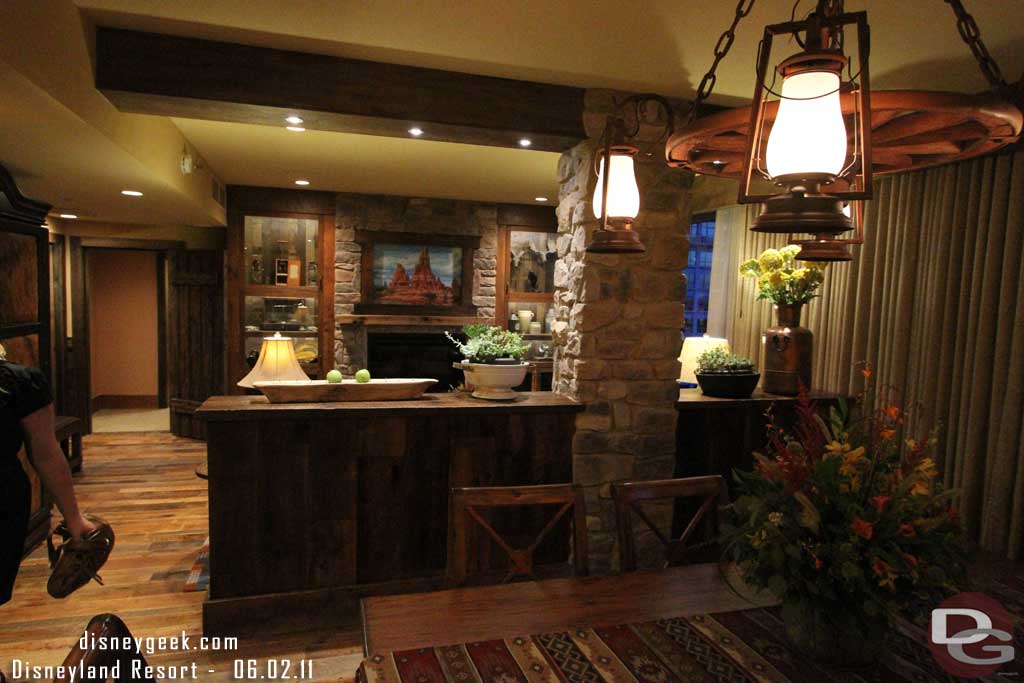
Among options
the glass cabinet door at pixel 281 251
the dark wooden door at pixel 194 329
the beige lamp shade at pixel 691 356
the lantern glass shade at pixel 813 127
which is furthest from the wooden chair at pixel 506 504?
the dark wooden door at pixel 194 329

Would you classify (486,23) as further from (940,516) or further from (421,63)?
(940,516)

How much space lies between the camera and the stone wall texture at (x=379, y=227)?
19.4 feet

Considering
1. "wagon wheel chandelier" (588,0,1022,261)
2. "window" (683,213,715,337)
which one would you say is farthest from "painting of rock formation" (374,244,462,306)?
"wagon wheel chandelier" (588,0,1022,261)

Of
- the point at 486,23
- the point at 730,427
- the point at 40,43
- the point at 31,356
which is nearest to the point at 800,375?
the point at 730,427

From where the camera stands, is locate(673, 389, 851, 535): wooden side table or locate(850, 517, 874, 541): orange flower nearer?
locate(850, 517, 874, 541): orange flower

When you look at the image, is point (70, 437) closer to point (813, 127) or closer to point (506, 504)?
point (506, 504)

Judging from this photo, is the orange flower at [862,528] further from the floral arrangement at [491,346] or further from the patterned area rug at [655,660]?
the floral arrangement at [491,346]

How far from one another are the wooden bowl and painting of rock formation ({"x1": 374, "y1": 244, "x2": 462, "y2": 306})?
322cm

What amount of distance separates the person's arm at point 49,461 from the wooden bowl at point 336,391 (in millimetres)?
805

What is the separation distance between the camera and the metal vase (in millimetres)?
3277

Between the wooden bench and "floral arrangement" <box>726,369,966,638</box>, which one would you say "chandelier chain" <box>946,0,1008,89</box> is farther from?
the wooden bench

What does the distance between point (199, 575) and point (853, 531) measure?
3177 millimetres

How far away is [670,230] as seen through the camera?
9.84ft

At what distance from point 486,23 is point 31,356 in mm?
3165
